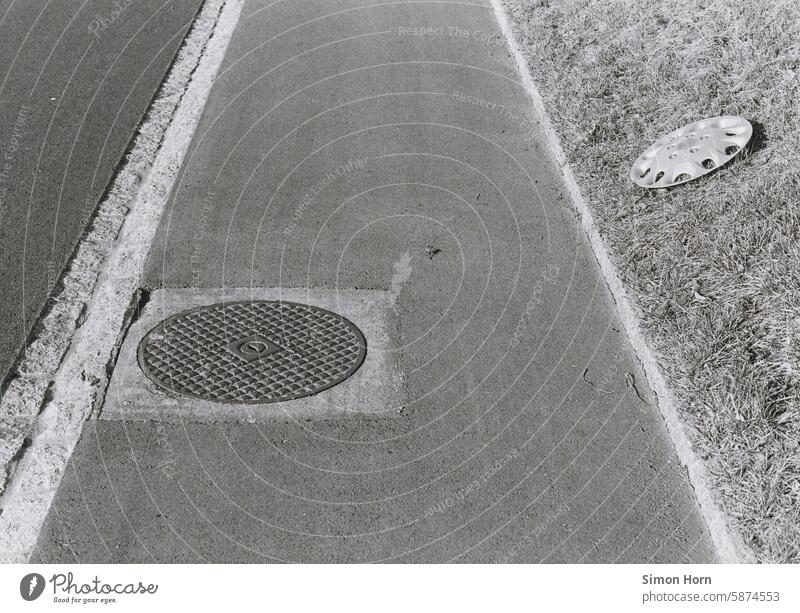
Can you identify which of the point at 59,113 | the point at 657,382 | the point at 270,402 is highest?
the point at 59,113

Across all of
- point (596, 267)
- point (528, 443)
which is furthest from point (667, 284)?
point (528, 443)

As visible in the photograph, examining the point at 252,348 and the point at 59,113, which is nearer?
the point at 252,348

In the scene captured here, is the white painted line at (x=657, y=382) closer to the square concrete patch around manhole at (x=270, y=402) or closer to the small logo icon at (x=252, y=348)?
the square concrete patch around manhole at (x=270, y=402)

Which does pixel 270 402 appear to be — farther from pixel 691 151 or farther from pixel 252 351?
pixel 691 151

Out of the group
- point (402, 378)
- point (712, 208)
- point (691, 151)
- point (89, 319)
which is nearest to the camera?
point (402, 378)

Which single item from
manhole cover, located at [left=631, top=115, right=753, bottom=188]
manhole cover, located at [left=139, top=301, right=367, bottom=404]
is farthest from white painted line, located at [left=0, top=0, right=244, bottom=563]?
manhole cover, located at [left=631, top=115, right=753, bottom=188]
